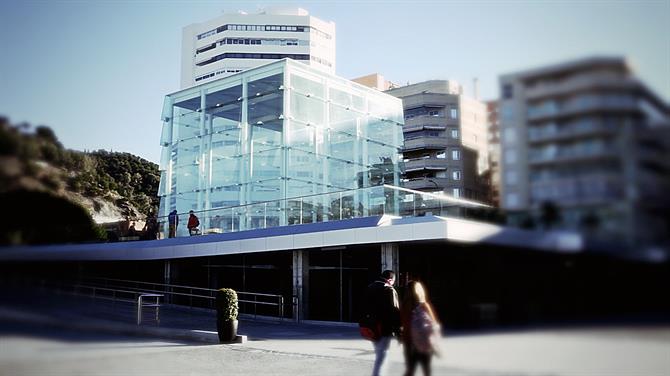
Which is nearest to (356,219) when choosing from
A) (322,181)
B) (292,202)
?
(292,202)

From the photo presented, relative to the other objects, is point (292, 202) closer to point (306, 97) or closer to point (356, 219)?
point (356, 219)

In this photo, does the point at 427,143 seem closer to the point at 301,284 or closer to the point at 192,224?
the point at 301,284

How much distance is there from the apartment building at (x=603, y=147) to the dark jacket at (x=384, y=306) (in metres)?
4.08

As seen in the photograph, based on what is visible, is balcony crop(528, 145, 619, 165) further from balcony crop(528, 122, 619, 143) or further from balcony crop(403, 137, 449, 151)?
balcony crop(403, 137, 449, 151)

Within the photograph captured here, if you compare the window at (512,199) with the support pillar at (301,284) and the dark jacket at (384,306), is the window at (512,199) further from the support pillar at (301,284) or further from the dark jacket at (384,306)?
the support pillar at (301,284)

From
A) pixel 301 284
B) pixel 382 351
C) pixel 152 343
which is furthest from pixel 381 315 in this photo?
pixel 301 284

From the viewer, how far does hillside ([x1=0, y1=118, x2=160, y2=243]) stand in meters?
1.35

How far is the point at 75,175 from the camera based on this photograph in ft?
5.43

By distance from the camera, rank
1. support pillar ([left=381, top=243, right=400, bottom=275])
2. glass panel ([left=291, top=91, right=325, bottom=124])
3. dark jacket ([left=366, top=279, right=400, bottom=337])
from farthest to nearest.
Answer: glass panel ([left=291, top=91, right=325, bottom=124]), support pillar ([left=381, top=243, right=400, bottom=275]), dark jacket ([left=366, top=279, right=400, bottom=337])

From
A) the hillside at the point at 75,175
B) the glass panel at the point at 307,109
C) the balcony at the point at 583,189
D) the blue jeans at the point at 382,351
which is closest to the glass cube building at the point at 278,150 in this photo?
the glass panel at the point at 307,109

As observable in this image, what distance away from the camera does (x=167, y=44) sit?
6.51 ft

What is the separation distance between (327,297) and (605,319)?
18.7 meters

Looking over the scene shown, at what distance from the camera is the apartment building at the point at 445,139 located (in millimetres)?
1396

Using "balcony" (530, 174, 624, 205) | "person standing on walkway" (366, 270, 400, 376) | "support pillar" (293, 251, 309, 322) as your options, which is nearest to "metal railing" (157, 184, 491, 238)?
"support pillar" (293, 251, 309, 322)
